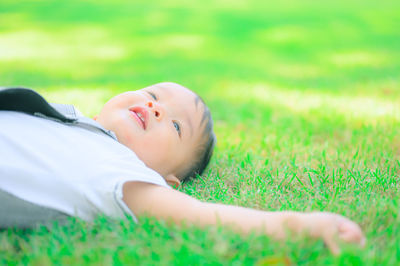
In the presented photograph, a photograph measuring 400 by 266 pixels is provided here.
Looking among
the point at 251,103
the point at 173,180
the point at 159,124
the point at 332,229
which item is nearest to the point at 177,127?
the point at 159,124

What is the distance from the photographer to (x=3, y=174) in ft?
5.16

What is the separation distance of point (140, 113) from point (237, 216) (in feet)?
2.61

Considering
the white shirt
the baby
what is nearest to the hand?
the baby

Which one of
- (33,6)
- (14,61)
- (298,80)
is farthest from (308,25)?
(33,6)

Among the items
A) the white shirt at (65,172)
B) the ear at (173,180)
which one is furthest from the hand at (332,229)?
the ear at (173,180)

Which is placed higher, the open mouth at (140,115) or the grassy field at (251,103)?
the open mouth at (140,115)

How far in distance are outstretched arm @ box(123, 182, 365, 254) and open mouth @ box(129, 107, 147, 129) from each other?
1.52ft

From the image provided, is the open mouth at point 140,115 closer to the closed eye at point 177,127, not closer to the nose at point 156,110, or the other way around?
the nose at point 156,110

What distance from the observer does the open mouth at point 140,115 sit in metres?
2.06

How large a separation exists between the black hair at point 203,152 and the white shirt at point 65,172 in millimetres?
525

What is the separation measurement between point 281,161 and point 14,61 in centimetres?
519

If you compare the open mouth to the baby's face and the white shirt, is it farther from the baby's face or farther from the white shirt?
the white shirt

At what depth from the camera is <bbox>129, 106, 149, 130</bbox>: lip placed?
2061 millimetres

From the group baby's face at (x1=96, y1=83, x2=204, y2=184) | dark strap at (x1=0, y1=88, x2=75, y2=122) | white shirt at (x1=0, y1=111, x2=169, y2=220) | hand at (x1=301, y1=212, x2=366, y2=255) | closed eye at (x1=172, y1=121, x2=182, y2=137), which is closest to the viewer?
hand at (x1=301, y1=212, x2=366, y2=255)
